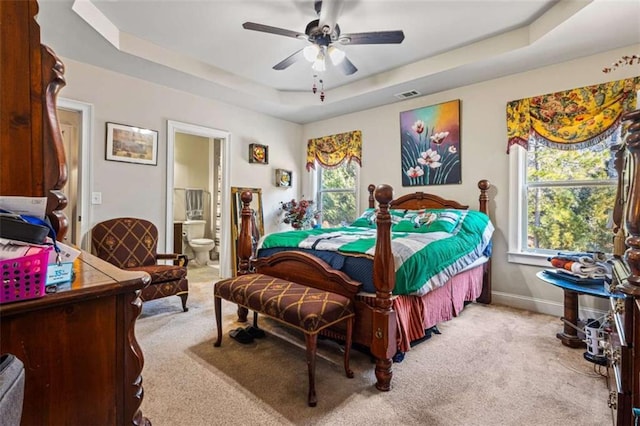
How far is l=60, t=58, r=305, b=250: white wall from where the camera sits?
10.5 ft

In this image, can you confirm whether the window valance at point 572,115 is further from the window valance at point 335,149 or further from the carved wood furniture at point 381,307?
the carved wood furniture at point 381,307

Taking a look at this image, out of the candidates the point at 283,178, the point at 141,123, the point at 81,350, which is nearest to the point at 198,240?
the point at 283,178

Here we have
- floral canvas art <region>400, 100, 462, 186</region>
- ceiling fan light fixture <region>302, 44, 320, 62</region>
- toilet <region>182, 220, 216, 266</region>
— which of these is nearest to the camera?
ceiling fan light fixture <region>302, 44, 320, 62</region>

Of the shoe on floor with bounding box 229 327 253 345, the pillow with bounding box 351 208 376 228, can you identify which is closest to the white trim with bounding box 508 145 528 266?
the pillow with bounding box 351 208 376 228

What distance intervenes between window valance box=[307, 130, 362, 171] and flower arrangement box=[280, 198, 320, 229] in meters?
0.74

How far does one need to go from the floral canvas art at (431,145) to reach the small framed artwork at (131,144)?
10.5 feet

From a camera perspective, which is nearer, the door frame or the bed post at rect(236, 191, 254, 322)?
the bed post at rect(236, 191, 254, 322)

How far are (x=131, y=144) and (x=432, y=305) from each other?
357 centimetres

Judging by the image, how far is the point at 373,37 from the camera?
7.75 feet

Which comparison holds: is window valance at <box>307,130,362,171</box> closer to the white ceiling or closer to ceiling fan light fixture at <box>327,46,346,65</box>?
the white ceiling

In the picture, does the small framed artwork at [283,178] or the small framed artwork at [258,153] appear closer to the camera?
the small framed artwork at [258,153]

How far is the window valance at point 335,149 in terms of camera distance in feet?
15.3

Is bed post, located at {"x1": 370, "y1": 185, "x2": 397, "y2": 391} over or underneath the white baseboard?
over

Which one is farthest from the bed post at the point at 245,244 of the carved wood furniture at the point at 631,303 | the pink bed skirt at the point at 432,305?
the carved wood furniture at the point at 631,303
